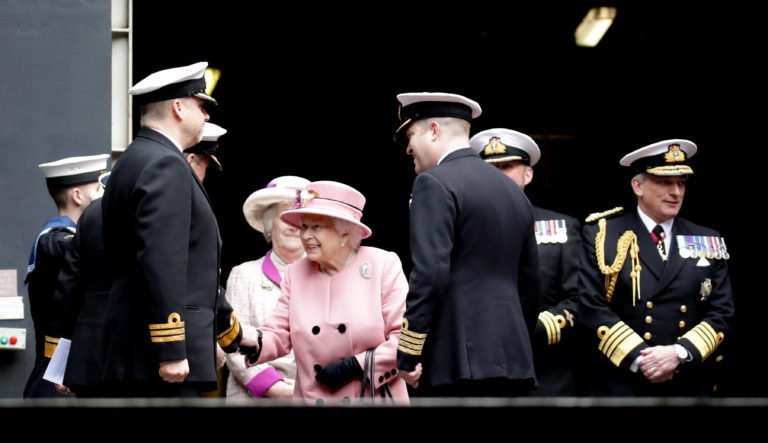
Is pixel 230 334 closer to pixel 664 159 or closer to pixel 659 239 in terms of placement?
pixel 659 239

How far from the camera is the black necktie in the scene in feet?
22.4

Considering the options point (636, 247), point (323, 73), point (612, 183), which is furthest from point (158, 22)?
point (636, 247)

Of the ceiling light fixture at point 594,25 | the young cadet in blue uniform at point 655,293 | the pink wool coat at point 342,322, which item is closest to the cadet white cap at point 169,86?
the pink wool coat at point 342,322

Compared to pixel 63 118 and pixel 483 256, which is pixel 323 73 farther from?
pixel 483 256

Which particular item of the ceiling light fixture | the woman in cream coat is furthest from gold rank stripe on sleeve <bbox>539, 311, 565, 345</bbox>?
the ceiling light fixture

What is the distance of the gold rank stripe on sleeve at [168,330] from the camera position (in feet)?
14.9

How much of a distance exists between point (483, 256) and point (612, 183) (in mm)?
6480

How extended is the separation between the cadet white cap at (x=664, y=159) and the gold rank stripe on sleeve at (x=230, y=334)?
2709 millimetres

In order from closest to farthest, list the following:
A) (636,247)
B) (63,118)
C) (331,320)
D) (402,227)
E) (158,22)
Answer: (331,320) → (636,247) → (63,118) → (158,22) → (402,227)

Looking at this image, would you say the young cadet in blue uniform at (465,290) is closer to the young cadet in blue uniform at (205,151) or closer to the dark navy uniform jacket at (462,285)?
the dark navy uniform jacket at (462,285)

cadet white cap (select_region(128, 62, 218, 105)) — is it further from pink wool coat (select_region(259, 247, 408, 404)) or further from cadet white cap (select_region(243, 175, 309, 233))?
cadet white cap (select_region(243, 175, 309, 233))

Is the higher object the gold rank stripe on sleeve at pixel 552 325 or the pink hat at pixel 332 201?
the pink hat at pixel 332 201

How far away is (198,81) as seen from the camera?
201 inches
